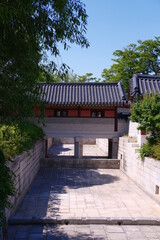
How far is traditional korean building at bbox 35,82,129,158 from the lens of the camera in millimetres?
17094

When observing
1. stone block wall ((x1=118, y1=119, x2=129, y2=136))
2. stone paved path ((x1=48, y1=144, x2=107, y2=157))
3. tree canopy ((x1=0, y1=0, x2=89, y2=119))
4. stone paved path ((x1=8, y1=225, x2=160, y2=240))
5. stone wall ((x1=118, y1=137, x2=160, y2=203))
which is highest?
tree canopy ((x1=0, y1=0, x2=89, y2=119))

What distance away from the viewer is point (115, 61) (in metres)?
A: 31.0

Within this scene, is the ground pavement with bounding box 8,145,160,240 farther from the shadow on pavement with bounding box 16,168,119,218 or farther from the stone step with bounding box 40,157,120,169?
the stone step with bounding box 40,157,120,169

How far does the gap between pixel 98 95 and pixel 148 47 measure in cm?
1555

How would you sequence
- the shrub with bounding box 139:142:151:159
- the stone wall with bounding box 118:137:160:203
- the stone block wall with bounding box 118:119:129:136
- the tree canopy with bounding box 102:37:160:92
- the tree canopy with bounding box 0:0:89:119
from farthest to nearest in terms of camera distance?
the tree canopy with bounding box 102:37:160:92, the stone block wall with bounding box 118:119:129:136, the shrub with bounding box 139:142:151:159, the stone wall with bounding box 118:137:160:203, the tree canopy with bounding box 0:0:89:119

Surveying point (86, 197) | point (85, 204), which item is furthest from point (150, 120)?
point (85, 204)

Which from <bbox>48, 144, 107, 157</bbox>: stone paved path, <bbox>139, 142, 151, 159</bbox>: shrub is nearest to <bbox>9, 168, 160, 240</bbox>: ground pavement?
<bbox>139, 142, 151, 159</bbox>: shrub

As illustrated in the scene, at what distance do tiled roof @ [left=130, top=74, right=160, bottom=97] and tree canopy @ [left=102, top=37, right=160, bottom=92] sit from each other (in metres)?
13.6

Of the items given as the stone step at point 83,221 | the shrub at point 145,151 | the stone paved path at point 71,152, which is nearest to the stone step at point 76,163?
the shrub at point 145,151

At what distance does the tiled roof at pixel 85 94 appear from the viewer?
17.0 metres

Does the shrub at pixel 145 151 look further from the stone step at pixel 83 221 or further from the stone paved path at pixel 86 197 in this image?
the stone step at pixel 83 221

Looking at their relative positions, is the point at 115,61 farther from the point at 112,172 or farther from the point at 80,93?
the point at 112,172

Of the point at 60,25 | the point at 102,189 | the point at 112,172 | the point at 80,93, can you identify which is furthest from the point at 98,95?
the point at 60,25

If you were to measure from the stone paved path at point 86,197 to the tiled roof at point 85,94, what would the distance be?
16.5 ft
